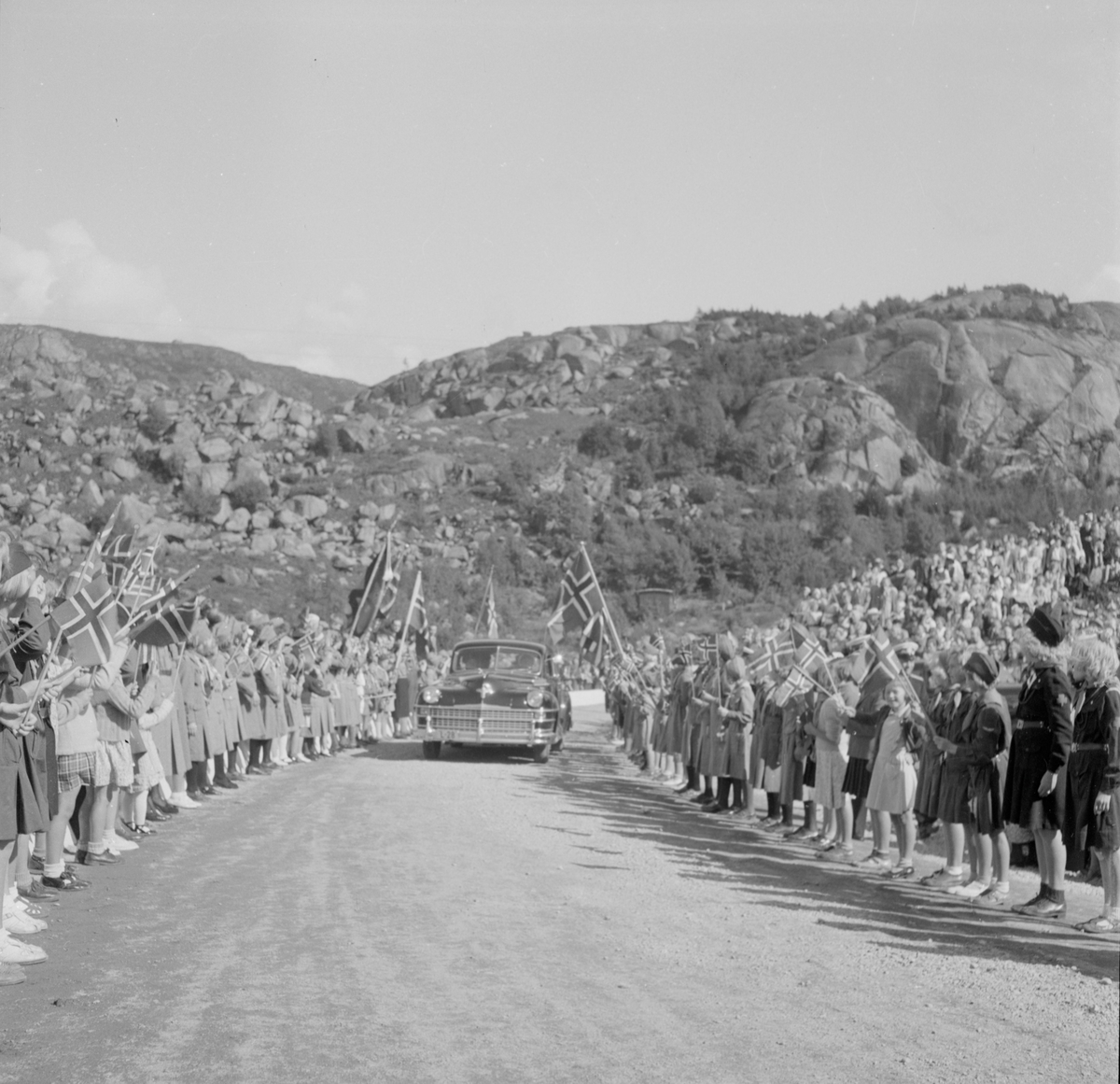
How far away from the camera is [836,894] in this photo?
10.1 metres

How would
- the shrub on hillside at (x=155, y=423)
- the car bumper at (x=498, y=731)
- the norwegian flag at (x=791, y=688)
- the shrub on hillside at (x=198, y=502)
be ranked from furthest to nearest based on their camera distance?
1. the shrub on hillside at (x=155, y=423)
2. the shrub on hillside at (x=198, y=502)
3. the car bumper at (x=498, y=731)
4. the norwegian flag at (x=791, y=688)

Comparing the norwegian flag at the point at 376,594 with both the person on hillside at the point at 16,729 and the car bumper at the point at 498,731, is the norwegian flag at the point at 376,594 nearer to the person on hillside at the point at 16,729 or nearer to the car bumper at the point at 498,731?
the car bumper at the point at 498,731

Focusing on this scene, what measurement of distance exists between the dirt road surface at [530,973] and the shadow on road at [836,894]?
4 cm

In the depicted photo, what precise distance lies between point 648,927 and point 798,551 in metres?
79.5

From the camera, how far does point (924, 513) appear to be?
9294 cm

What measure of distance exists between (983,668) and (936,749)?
1.05m

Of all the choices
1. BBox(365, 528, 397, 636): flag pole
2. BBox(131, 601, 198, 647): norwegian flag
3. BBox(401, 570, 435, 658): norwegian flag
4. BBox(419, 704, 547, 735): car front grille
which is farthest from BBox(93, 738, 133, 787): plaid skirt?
BBox(401, 570, 435, 658): norwegian flag

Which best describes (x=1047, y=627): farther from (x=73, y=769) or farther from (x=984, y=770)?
(x=73, y=769)

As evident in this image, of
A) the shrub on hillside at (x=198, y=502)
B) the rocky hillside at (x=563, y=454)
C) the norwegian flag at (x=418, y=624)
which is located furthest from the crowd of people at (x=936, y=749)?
the shrub on hillside at (x=198, y=502)

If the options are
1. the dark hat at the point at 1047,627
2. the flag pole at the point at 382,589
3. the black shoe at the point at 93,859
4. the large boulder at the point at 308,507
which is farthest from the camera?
the large boulder at the point at 308,507

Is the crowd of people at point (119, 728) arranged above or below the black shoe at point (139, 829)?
above

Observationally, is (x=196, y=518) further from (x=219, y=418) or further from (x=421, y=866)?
(x=421, y=866)

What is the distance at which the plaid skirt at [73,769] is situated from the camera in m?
9.34

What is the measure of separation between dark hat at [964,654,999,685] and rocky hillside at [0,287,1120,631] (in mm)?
55997
